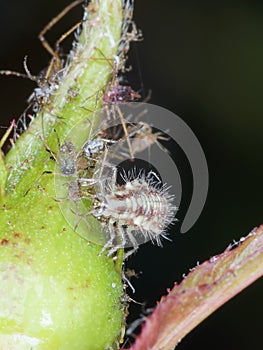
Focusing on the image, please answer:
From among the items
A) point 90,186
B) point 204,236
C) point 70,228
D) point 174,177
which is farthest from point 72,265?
point 204,236

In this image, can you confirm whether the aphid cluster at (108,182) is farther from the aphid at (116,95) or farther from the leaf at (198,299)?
the leaf at (198,299)

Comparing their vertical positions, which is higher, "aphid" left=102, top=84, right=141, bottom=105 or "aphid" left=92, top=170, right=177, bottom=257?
"aphid" left=102, top=84, right=141, bottom=105

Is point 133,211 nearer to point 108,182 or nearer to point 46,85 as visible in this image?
point 108,182

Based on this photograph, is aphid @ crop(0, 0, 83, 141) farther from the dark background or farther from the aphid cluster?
the dark background

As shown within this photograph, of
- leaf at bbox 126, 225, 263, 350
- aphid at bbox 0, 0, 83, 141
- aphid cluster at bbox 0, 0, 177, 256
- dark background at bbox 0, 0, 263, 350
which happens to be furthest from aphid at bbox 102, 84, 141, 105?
dark background at bbox 0, 0, 263, 350

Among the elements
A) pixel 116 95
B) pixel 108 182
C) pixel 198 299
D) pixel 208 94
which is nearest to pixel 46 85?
pixel 116 95

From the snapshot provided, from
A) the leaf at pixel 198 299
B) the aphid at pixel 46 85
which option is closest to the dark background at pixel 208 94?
the aphid at pixel 46 85
